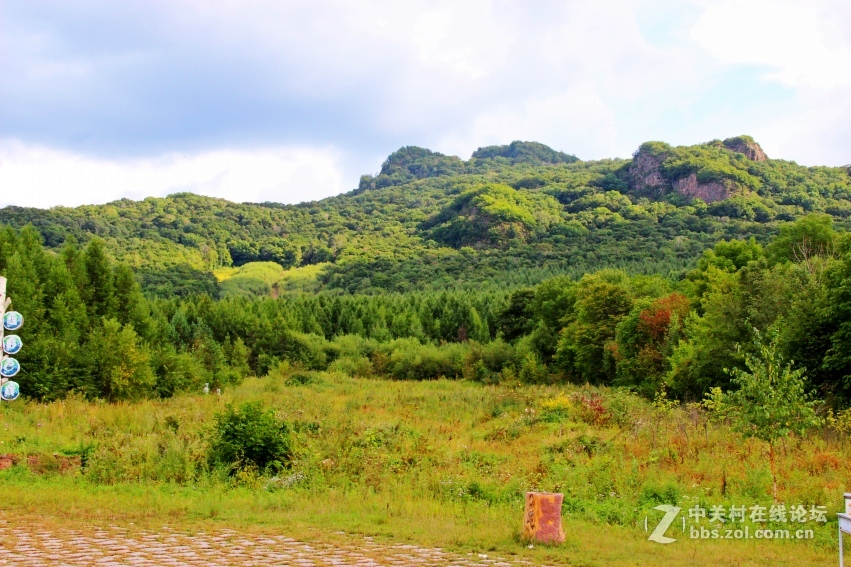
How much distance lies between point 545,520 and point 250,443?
830 centimetres

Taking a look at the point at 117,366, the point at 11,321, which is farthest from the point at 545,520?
the point at 117,366

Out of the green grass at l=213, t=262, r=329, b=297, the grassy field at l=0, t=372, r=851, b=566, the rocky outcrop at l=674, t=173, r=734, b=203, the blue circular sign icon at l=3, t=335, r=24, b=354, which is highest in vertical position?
the rocky outcrop at l=674, t=173, r=734, b=203

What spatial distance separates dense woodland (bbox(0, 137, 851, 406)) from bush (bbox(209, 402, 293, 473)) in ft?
31.0

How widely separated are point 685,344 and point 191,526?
3096 cm

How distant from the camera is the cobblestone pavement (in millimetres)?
8539

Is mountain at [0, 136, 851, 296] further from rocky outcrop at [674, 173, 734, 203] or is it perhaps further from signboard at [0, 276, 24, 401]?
signboard at [0, 276, 24, 401]

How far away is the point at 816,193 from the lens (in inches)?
6678

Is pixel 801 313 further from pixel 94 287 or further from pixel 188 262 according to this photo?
pixel 188 262

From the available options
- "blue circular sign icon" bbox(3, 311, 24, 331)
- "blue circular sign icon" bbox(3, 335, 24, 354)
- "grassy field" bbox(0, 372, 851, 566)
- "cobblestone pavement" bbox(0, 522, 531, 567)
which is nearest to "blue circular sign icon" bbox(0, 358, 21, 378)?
"blue circular sign icon" bbox(3, 335, 24, 354)

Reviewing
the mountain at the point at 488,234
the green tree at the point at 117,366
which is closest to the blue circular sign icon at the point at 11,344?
the green tree at the point at 117,366

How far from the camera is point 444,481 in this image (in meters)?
14.1

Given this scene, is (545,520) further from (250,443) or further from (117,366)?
(117,366)

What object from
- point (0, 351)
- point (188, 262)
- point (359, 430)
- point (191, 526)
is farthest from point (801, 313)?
point (188, 262)

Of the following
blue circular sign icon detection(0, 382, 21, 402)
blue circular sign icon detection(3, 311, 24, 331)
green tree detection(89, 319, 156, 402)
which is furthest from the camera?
green tree detection(89, 319, 156, 402)
